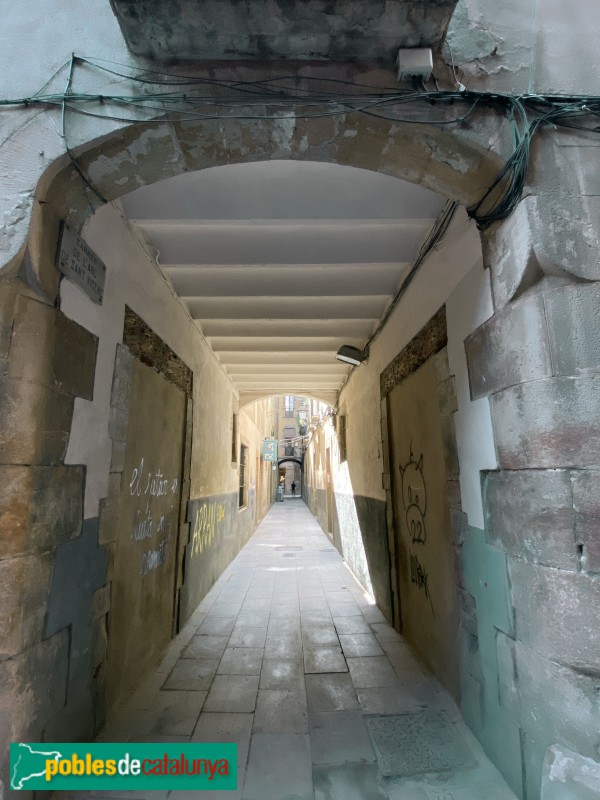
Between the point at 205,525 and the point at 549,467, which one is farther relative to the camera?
the point at 205,525

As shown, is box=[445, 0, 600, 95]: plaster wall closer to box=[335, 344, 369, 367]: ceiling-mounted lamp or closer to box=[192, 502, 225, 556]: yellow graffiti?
box=[335, 344, 369, 367]: ceiling-mounted lamp

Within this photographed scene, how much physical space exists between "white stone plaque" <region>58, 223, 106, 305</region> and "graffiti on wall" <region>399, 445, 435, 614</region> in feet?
8.42

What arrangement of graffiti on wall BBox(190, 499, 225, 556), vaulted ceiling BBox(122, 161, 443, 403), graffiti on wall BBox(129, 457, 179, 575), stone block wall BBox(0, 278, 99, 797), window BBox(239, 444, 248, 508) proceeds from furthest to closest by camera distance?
window BBox(239, 444, 248, 508)
graffiti on wall BBox(190, 499, 225, 556)
graffiti on wall BBox(129, 457, 179, 575)
vaulted ceiling BBox(122, 161, 443, 403)
stone block wall BBox(0, 278, 99, 797)

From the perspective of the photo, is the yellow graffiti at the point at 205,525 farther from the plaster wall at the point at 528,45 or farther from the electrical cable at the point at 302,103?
the plaster wall at the point at 528,45

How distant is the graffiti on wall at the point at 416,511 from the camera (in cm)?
303

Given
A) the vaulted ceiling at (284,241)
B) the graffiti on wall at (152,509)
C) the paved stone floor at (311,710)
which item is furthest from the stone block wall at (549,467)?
the graffiti on wall at (152,509)

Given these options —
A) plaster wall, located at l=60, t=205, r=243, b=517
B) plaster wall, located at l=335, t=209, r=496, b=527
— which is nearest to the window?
plaster wall, located at l=60, t=205, r=243, b=517

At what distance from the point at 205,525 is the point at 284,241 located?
3.60m

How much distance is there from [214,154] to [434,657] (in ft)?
11.5

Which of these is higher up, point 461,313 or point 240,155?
point 240,155

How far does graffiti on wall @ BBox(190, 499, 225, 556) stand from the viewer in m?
4.41

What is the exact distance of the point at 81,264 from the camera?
2025mm

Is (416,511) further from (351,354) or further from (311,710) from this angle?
(351,354)

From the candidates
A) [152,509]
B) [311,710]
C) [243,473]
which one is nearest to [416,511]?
[311,710]
